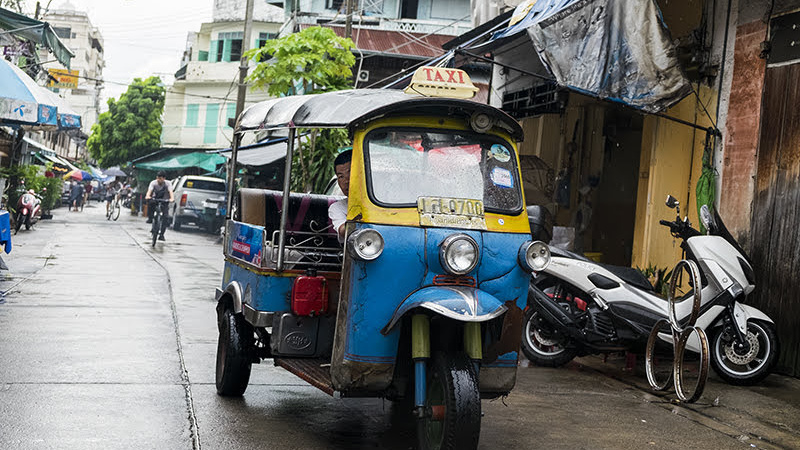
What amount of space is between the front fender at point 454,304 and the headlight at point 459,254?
111 mm

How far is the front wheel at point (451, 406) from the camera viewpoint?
4.17m

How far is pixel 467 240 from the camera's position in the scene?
461cm

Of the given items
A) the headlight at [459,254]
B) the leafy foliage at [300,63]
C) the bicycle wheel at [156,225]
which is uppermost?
the leafy foliage at [300,63]

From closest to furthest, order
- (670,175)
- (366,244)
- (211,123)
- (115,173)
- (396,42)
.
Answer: (366,244) < (670,175) < (396,42) < (211,123) < (115,173)

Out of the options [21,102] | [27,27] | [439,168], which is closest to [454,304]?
[439,168]

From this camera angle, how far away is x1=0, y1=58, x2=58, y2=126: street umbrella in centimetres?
1241

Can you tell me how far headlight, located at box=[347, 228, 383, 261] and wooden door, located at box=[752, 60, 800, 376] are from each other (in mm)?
4939

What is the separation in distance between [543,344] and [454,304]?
4001 mm

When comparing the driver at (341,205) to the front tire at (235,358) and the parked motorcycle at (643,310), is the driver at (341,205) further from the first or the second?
the parked motorcycle at (643,310)

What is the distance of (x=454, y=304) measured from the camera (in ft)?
14.3

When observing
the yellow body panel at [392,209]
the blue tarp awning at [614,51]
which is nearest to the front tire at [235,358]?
the yellow body panel at [392,209]

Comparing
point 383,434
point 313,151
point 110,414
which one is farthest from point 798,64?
point 313,151

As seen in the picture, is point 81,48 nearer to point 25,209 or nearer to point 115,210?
point 115,210

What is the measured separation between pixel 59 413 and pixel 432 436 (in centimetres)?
238
